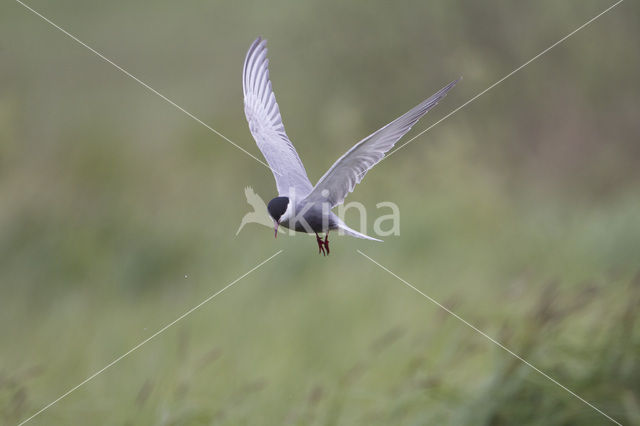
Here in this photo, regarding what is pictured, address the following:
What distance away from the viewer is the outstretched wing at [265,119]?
12.0 ft

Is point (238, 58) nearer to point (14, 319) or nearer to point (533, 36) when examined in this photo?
point (533, 36)

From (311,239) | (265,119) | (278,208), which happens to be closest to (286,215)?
(278,208)

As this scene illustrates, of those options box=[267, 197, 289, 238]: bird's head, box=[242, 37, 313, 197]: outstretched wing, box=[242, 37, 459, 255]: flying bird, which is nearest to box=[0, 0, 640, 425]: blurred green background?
box=[242, 37, 459, 255]: flying bird

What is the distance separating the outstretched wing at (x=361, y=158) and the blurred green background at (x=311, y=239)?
2.69 ft

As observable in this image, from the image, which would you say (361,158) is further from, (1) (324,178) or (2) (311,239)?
(2) (311,239)

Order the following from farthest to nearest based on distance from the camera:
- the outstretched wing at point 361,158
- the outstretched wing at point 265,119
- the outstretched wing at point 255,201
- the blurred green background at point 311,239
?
the outstretched wing at point 255,201
the outstretched wing at point 265,119
the blurred green background at point 311,239
the outstretched wing at point 361,158

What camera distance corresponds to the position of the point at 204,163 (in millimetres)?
5707

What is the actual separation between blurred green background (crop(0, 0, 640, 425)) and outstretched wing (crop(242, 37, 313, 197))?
37.6 inches

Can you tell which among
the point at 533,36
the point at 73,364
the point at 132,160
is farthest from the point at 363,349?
the point at 533,36

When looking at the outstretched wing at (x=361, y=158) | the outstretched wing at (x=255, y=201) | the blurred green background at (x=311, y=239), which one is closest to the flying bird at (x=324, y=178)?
the outstretched wing at (x=361, y=158)

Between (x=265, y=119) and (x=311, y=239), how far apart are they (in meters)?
1.14

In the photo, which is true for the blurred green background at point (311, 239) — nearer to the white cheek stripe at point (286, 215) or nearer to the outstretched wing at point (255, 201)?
the outstretched wing at point (255, 201)

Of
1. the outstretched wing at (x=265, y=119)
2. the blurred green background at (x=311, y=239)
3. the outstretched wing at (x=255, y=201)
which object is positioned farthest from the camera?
the outstretched wing at (x=255, y=201)

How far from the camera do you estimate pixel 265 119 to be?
400 centimetres
